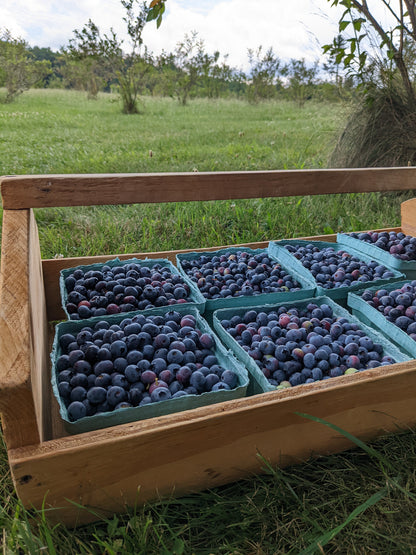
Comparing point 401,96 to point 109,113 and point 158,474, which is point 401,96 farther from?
point 109,113

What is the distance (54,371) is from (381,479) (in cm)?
90

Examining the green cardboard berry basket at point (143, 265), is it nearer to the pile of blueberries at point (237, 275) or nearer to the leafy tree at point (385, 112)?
the pile of blueberries at point (237, 275)

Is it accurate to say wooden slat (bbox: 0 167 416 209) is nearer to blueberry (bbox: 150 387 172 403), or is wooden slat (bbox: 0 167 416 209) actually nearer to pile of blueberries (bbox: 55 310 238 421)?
pile of blueberries (bbox: 55 310 238 421)

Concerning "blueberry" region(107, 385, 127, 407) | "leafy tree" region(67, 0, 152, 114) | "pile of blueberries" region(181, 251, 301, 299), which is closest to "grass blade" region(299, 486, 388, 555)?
"blueberry" region(107, 385, 127, 407)

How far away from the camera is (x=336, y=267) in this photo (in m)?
1.98

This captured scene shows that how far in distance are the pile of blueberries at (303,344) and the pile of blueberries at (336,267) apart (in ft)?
0.92

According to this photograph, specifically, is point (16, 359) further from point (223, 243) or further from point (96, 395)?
point (223, 243)

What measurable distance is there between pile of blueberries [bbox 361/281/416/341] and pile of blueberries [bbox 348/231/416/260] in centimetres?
31

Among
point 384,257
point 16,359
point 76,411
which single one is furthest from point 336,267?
point 16,359

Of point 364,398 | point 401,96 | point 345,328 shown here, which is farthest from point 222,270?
point 401,96

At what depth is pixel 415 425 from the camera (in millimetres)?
1300

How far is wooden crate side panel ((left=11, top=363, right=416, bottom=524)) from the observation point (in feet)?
3.00

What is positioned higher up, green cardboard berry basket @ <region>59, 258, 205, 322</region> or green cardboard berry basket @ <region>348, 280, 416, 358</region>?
green cardboard berry basket @ <region>59, 258, 205, 322</region>

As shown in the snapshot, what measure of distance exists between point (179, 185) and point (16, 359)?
836 millimetres
